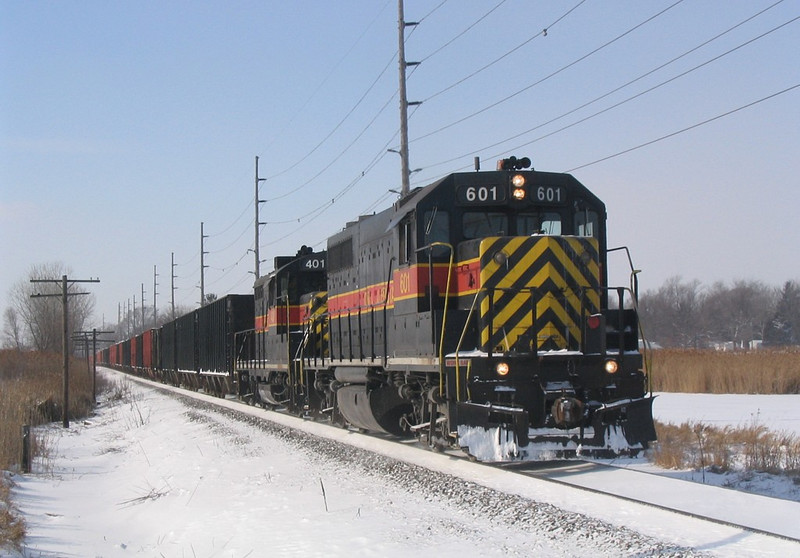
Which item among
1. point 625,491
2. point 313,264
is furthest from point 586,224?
point 313,264

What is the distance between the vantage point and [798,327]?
98.5m

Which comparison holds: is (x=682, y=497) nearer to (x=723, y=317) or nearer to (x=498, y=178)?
(x=498, y=178)

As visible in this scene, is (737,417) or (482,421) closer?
(482,421)

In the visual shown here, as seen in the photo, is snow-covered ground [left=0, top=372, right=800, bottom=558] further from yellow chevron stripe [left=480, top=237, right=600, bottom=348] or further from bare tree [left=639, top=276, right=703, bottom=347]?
bare tree [left=639, top=276, right=703, bottom=347]

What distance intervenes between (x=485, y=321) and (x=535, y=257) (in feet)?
3.28

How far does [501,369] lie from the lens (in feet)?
33.3

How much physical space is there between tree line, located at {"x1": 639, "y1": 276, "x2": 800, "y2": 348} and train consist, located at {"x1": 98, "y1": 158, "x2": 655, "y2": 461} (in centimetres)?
9006

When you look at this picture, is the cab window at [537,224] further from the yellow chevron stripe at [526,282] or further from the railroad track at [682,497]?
the railroad track at [682,497]

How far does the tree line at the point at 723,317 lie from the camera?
323 feet

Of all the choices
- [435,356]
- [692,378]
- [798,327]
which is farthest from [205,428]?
[798,327]

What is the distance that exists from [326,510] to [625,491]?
119 inches

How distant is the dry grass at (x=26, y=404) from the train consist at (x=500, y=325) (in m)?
5.20

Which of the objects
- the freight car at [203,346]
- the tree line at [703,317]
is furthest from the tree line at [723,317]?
the freight car at [203,346]

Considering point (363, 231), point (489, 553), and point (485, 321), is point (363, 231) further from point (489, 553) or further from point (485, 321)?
point (489, 553)
